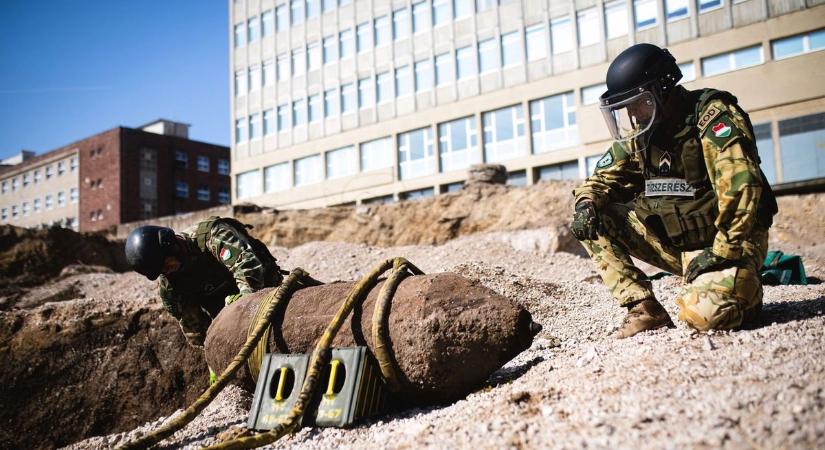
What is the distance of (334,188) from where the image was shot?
1152 inches

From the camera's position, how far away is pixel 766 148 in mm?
18922

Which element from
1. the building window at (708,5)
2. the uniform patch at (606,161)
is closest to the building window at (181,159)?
the building window at (708,5)

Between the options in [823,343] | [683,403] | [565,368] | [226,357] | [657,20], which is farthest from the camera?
[657,20]

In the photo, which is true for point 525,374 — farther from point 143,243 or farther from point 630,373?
point 143,243

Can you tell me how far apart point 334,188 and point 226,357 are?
25681 millimetres

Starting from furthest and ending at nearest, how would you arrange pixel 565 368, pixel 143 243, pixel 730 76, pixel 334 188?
pixel 334 188
pixel 730 76
pixel 143 243
pixel 565 368

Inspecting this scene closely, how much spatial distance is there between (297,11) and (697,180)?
1247 inches

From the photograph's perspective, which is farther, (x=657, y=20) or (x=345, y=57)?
(x=345, y=57)

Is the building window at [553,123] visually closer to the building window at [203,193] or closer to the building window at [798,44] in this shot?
the building window at [798,44]

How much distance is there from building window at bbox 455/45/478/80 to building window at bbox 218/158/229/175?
32.2m

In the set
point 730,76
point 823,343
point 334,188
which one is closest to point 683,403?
point 823,343

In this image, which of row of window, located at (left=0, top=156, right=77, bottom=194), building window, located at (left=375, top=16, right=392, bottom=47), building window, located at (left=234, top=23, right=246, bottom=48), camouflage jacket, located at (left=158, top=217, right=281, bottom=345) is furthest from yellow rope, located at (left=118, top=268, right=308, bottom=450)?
row of window, located at (left=0, top=156, right=77, bottom=194)

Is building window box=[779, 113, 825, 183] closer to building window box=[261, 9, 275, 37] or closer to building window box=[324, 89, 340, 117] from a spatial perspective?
building window box=[324, 89, 340, 117]

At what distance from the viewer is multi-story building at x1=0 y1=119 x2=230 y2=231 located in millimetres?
45594
